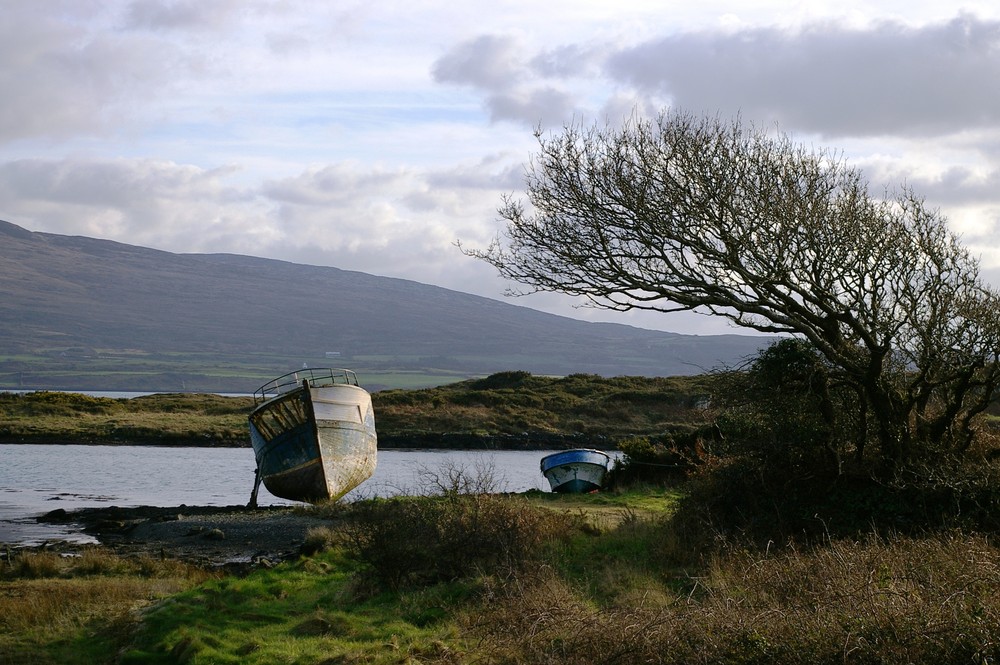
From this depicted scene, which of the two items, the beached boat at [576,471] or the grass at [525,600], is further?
the beached boat at [576,471]

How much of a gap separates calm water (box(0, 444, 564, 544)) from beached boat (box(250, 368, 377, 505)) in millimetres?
1222

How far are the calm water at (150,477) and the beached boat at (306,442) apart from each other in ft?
4.01

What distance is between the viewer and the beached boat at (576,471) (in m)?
29.8

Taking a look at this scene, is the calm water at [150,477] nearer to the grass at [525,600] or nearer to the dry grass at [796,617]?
the grass at [525,600]

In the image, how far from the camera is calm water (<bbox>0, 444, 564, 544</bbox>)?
1139 inches

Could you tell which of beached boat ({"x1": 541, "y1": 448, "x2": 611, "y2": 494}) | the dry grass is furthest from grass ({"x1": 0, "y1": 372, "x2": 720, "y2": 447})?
the dry grass

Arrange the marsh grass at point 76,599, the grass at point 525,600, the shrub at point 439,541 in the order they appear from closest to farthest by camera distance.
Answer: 1. the grass at point 525,600
2. the marsh grass at point 76,599
3. the shrub at point 439,541

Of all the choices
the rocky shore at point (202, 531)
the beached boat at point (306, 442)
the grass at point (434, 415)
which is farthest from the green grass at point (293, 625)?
the grass at point (434, 415)

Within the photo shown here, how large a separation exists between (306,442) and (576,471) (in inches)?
321

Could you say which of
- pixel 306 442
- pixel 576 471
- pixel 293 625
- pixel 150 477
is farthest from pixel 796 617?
pixel 150 477

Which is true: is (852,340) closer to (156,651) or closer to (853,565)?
(853,565)

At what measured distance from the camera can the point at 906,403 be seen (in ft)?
54.4

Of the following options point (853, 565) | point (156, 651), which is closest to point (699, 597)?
point (853, 565)

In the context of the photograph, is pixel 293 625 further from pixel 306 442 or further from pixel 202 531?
pixel 306 442
